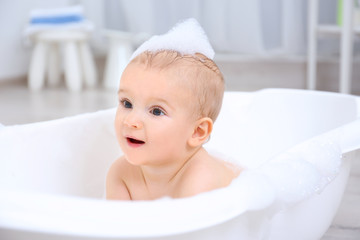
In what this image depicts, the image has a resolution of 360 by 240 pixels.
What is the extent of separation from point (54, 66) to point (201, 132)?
87.6 inches

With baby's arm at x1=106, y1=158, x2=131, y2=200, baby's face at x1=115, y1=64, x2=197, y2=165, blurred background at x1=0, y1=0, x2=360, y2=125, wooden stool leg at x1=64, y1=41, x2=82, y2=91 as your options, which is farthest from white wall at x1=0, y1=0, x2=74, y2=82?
baby's face at x1=115, y1=64, x2=197, y2=165

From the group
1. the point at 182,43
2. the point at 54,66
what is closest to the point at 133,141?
the point at 182,43

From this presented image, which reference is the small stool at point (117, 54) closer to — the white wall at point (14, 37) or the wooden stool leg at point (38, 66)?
the wooden stool leg at point (38, 66)

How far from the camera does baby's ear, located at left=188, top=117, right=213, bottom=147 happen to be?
83 centimetres

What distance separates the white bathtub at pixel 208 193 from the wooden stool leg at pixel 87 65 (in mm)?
1627

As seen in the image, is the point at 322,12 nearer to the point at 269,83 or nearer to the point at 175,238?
the point at 269,83

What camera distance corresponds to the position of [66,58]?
2746 millimetres

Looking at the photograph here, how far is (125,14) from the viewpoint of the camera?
2.97 metres

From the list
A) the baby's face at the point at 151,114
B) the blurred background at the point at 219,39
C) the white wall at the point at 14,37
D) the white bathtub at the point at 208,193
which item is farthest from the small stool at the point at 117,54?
the baby's face at the point at 151,114

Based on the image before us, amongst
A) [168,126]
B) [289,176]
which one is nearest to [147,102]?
[168,126]

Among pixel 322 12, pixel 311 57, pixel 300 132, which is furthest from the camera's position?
pixel 322 12

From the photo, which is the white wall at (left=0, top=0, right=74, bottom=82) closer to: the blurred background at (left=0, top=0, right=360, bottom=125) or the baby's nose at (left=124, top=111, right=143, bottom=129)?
the blurred background at (left=0, top=0, right=360, bottom=125)

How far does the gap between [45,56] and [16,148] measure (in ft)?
6.46

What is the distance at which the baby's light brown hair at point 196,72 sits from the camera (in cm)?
80
